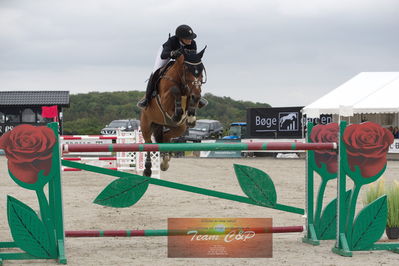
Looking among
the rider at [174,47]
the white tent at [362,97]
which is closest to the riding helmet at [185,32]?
the rider at [174,47]

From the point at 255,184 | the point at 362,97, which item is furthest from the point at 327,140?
the point at 362,97

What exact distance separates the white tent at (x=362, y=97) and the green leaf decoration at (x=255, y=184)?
13.7 metres

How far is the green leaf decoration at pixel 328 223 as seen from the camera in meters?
5.28

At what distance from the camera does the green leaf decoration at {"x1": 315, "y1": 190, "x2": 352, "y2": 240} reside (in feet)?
17.3

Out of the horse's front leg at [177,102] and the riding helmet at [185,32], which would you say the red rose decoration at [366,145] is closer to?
the horse's front leg at [177,102]

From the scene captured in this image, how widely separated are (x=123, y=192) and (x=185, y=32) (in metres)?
2.20

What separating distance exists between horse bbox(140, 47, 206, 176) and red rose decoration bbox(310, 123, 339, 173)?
1.40 m

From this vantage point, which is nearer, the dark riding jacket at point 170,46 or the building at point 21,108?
the dark riding jacket at point 170,46

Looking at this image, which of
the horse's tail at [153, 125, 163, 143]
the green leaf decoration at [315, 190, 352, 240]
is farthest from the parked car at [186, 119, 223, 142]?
the green leaf decoration at [315, 190, 352, 240]

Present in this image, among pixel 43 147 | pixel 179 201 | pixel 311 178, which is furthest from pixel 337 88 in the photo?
pixel 43 147

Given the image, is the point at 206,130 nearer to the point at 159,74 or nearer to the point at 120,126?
the point at 120,126

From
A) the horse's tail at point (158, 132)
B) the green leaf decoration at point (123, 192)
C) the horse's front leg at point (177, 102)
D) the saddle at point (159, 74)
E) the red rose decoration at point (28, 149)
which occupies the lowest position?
the green leaf decoration at point (123, 192)

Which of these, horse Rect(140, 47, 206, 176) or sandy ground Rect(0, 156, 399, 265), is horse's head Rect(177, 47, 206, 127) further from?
sandy ground Rect(0, 156, 399, 265)

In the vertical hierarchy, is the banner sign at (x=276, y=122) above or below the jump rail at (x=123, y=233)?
above
